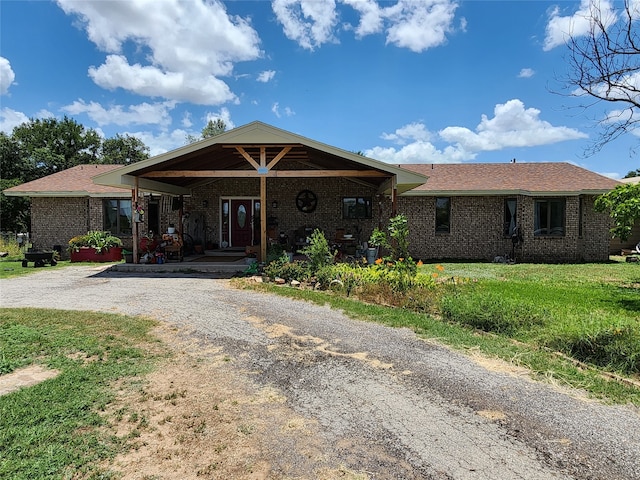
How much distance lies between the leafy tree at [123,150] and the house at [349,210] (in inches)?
956

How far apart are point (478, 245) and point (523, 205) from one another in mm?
2068

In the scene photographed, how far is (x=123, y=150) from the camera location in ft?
132

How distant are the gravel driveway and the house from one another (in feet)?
29.5

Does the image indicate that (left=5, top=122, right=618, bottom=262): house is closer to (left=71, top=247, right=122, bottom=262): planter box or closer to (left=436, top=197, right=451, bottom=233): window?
(left=436, top=197, right=451, bottom=233): window

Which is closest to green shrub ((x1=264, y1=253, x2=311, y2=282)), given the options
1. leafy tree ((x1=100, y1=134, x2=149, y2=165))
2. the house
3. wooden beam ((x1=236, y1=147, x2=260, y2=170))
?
wooden beam ((x1=236, y1=147, x2=260, y2=170))

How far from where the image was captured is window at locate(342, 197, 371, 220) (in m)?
15.9

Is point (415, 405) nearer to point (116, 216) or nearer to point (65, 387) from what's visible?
point (65, 387)

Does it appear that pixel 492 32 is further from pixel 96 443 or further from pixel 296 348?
pixel 96 443

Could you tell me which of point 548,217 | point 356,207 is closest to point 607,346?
point 356,207

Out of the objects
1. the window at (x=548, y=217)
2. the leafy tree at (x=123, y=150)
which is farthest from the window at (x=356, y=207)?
the leafy tree at (x=123, y=150)

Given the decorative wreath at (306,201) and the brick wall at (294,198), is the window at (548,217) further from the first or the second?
the decorative wreath at (306,201)

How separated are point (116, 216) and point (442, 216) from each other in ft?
40.8

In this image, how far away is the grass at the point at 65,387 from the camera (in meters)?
2.52

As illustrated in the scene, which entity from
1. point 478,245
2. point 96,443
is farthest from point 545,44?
point 96,443
